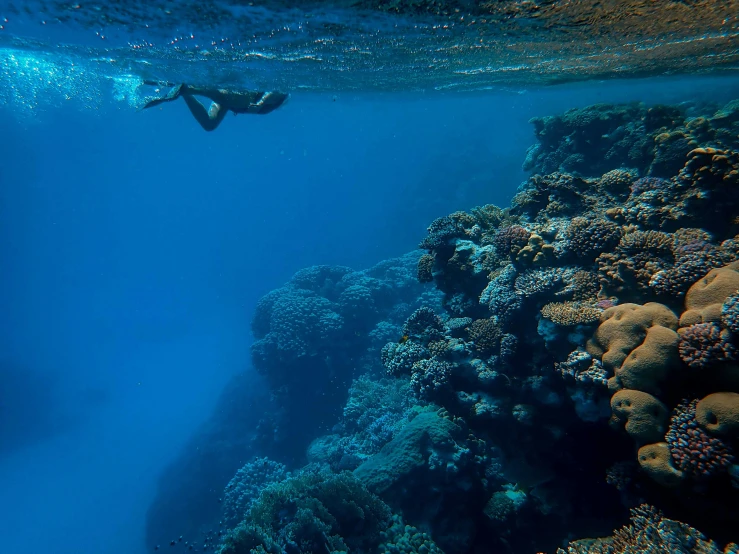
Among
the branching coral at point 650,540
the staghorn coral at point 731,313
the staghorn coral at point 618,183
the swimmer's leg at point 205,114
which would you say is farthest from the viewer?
the swimmer's leg at point 205,114

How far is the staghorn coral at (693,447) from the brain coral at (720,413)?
0.10 m

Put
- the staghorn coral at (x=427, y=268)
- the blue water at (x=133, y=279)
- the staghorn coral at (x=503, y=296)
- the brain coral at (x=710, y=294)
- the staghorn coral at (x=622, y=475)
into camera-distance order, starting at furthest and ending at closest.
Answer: the blue water at (x=133, y=279) < the staghorn coral at (x=427, y=268) < the staghorn coral at (x=503, y=296) < the staghorn coral at (x=622, y=475) < the brain coral at (x=710, y=294)

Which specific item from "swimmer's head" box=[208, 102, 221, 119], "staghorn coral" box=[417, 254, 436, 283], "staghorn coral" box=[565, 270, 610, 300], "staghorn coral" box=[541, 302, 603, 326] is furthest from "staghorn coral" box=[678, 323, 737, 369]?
"swimmer's head" box=[208, 102, 221, 119]

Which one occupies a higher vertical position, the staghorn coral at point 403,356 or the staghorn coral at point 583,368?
the staghorn coral at point 583,368

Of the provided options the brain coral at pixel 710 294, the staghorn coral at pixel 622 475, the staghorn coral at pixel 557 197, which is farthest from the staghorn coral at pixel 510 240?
the staghorn coral at pixel 622 475

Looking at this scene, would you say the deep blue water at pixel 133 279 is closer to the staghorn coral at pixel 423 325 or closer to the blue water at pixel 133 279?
the blue water at pixel 133 279

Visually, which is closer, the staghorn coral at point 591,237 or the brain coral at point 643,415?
the brain coral at point 643,415

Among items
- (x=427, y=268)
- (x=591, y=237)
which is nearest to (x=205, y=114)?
(x=427, y=268)

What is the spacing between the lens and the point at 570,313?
17.6 feet

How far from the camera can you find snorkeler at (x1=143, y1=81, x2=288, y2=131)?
1018 centimetres

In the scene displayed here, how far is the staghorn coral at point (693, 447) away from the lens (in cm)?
350

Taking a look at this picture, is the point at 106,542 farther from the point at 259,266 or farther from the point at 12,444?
the point at 259,266

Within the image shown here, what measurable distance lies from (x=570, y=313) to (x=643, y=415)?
1701 mm

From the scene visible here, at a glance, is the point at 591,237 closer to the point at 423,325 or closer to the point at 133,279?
the point at 423,325
